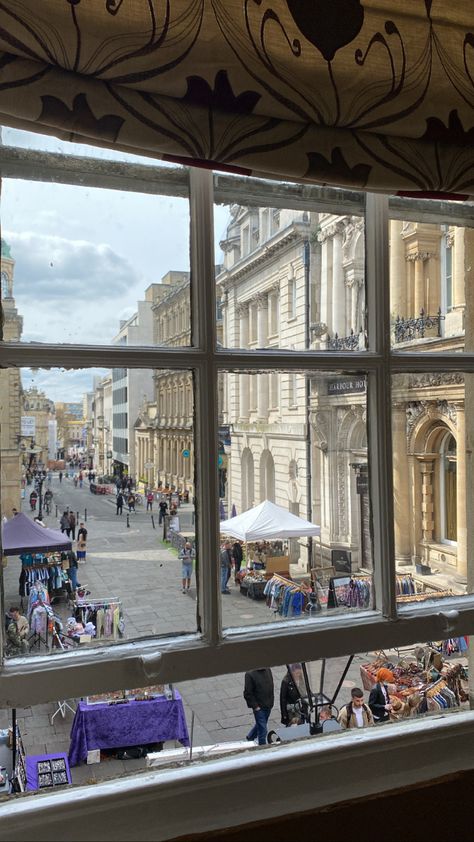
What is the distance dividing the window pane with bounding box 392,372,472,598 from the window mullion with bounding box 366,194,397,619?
0.26ft

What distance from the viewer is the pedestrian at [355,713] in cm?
114

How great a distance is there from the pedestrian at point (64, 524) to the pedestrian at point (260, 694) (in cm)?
42

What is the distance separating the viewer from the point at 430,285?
1.31 m

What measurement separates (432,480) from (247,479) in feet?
1.50

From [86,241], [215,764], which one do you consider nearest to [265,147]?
[86,241]

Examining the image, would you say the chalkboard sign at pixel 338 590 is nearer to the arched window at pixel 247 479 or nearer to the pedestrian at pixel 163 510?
the arched window at pixel 247 479

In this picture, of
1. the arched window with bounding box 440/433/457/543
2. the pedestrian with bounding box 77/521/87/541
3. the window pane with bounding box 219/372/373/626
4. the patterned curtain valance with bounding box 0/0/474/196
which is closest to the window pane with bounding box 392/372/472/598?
the arched window with bounding box 440/433/457/543

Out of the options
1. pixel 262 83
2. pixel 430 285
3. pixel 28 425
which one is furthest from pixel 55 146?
pixel 430 285

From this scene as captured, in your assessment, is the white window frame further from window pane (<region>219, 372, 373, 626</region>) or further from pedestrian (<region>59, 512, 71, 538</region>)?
pedestrian (<region>59, 512, 71, 538</region>)

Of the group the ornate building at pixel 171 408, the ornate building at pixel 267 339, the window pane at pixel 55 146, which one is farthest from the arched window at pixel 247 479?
the window pane at pixel 55 146

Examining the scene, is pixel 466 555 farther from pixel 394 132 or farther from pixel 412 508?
pixel 394 132

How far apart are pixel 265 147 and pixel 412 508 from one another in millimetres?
795

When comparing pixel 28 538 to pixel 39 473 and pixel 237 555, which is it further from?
pixel 237 555

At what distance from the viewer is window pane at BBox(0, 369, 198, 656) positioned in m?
0.92
